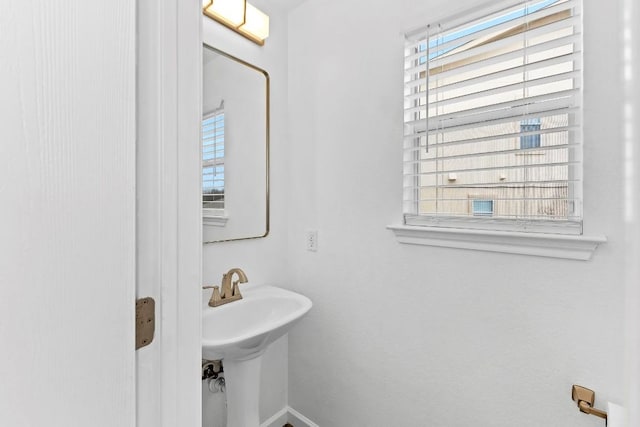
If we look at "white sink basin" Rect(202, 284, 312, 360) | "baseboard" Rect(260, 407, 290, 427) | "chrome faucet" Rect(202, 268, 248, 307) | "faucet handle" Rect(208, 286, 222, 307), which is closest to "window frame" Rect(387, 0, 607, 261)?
"white sink basin" Rect(202, 284, 312, 360)

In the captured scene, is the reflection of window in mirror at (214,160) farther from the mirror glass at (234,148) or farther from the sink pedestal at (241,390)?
the sink pedestal at (241,390)

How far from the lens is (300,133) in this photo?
1753 millimetres

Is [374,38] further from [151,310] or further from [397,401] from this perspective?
[397,401]

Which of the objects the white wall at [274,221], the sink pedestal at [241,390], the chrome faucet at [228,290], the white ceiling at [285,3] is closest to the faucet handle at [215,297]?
the chrome faucet at [228,290]

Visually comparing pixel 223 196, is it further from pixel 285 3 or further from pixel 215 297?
pixel 285 3

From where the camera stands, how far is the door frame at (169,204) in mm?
543

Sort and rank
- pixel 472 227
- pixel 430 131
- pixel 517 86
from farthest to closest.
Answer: pixel 430 131 < pixel 472 227 < pixel 517 86

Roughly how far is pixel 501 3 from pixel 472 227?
2.68 feet

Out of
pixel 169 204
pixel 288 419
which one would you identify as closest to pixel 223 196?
pixel 169 204

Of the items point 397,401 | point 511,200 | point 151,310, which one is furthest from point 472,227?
point 151,310

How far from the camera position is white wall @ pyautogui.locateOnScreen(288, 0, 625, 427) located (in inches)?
38.6

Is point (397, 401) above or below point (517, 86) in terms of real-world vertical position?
below

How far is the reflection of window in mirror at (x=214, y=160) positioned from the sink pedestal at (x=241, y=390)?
669mm

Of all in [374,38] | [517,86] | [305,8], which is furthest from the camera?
[305,8]
